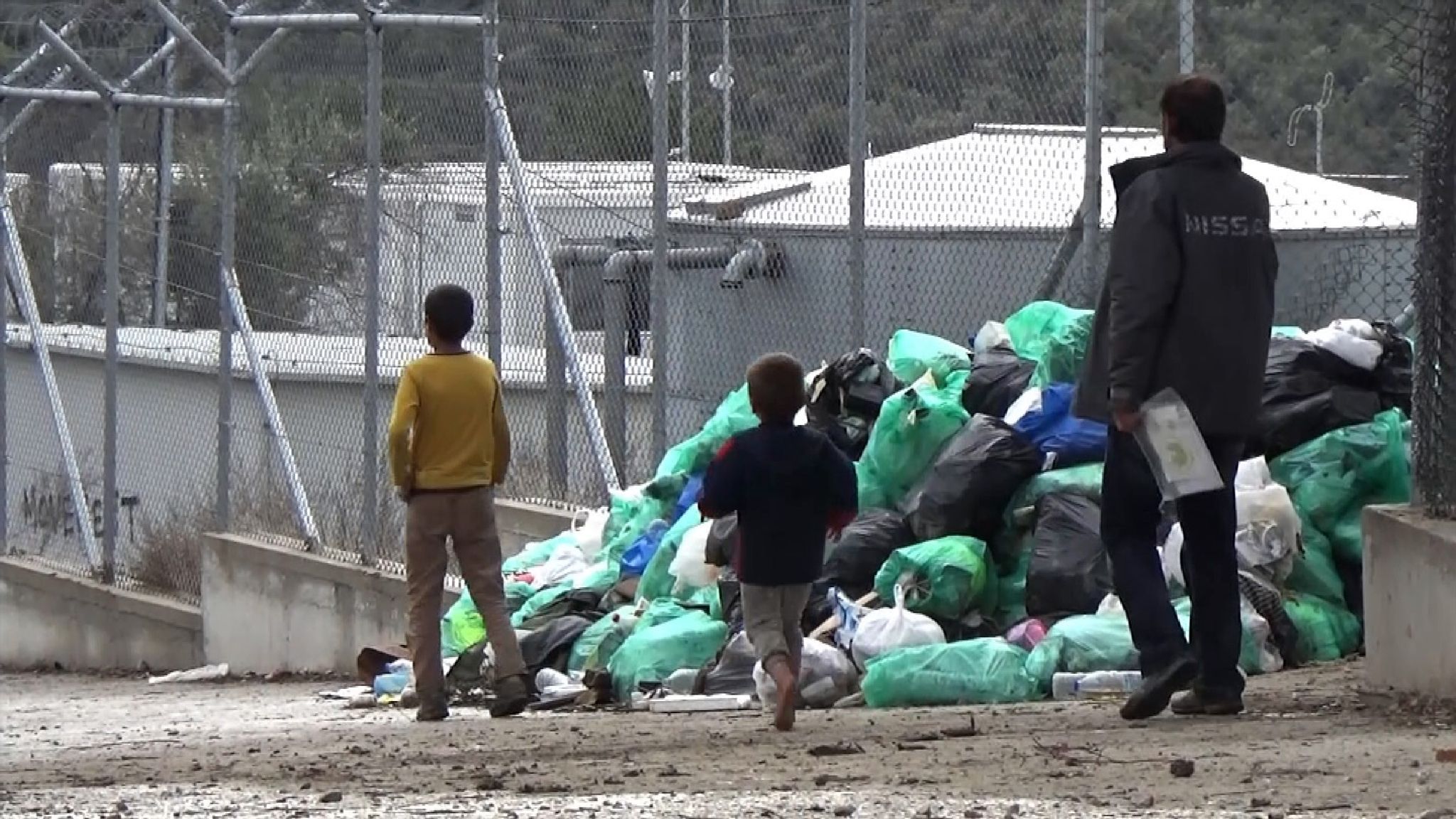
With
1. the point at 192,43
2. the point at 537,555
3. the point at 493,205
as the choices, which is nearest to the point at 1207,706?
the point at 537,555

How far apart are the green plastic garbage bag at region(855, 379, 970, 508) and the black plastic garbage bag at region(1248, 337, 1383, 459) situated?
1178 mm

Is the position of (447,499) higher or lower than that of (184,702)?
higher

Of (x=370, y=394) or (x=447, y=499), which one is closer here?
(x=447, y=499)

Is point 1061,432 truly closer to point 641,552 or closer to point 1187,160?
point 641,552

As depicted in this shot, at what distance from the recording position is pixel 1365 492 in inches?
358

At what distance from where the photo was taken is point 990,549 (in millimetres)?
9375

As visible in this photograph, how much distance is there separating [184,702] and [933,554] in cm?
470

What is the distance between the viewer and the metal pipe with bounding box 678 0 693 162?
11.6 meters

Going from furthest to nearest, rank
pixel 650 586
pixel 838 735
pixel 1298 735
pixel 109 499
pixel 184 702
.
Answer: pixel 109 499, pixel 184 702, pixel 650 586, pixel 838 735, pixel 1298 735

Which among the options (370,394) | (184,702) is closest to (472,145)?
(370,394)

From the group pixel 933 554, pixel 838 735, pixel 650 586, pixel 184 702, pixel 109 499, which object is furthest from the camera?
pixel 109 499

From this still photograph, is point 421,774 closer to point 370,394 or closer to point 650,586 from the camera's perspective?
point 650,586

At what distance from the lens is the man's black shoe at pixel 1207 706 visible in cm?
733

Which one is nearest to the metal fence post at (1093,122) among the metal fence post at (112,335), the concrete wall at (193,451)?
the concrete wall at (193,451)
